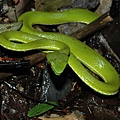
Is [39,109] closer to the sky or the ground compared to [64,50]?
closer to the ground

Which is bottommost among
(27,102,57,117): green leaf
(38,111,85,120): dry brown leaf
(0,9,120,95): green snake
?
(38,111,85,120): dry brown leaf

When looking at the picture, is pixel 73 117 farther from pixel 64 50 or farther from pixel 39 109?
pixel 64 50

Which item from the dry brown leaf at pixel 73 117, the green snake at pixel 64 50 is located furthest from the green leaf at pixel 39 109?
the green snake at pixel 64 50

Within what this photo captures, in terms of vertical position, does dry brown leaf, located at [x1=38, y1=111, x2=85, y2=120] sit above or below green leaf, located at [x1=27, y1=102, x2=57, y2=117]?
below

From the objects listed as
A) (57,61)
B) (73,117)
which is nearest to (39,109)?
(73,117)

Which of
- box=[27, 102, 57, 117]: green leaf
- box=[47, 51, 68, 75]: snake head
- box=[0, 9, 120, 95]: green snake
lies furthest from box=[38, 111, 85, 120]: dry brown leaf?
box=[47, 51, 68, 75]: snake head

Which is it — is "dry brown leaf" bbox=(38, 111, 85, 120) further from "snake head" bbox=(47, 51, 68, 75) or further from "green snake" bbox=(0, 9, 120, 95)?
"snake head" bbox=(47, 51, 68, 75)

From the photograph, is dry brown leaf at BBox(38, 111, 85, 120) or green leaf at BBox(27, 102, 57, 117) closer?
green leaf at BBox(27, 102, 57, 117)

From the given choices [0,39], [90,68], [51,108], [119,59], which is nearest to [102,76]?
[90,68]
